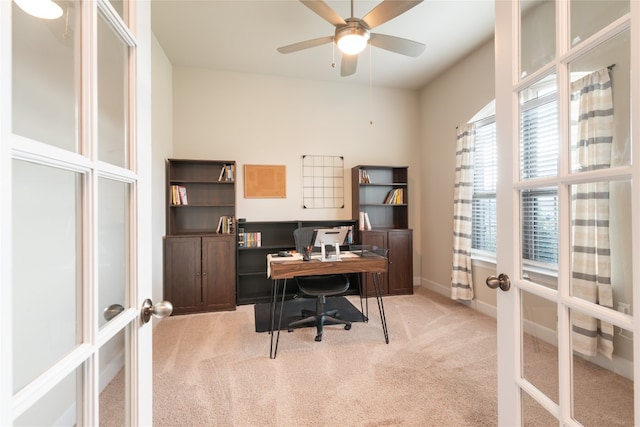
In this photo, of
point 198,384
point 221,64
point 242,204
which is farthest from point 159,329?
point 221,64

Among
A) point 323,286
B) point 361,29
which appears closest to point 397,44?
point 361,29

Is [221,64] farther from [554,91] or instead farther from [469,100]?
[554,91]

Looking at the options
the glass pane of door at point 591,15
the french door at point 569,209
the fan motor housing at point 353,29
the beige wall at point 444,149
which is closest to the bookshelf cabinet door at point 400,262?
the beige wall at point 444,149

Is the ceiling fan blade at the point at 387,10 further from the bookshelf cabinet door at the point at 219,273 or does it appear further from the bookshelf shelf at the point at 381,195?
the bookshelf cabinet door at the point at 219,273

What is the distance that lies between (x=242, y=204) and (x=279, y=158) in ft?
2.68

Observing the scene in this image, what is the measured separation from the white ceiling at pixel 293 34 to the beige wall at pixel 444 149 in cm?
21

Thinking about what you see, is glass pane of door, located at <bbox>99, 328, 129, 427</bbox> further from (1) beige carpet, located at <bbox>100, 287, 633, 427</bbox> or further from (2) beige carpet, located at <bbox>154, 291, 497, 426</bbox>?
(2) beige carpet, located at <bbox>154, 291, 497, 426</bbox>

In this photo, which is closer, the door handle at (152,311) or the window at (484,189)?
the door handle at (152,311)

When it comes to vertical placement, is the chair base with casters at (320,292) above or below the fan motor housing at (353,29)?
below

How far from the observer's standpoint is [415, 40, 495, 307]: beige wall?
A: 10.3ft

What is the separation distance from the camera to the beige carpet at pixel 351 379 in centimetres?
87

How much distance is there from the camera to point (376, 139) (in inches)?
165

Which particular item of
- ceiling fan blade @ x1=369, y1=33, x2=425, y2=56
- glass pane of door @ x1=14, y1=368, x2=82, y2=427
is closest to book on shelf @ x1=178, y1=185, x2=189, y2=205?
ceiling fan blade @ x1=369, y1=33, x2=425, y2=56

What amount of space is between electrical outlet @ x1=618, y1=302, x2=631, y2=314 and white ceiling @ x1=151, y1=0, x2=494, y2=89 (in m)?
2.71
